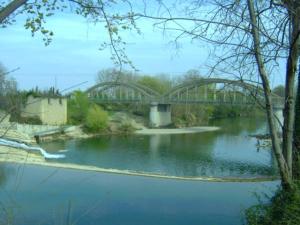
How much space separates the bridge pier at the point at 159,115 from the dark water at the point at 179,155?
58.7ft

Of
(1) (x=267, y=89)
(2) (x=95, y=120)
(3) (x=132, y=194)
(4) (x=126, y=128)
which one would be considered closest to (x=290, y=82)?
(1) (x=267, y=89)

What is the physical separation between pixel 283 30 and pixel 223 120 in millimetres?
81511

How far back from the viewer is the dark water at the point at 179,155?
31000 mm

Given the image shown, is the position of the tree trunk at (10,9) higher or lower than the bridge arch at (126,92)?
lower

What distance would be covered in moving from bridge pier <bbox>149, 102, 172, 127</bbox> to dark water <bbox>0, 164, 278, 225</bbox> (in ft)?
175

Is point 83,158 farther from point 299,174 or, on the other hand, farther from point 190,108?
point 190,108

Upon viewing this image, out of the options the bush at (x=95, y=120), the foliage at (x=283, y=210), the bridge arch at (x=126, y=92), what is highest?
the bridge arch at (x=126, y=92)

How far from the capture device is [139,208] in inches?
583

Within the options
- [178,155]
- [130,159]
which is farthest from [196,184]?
[178,155]

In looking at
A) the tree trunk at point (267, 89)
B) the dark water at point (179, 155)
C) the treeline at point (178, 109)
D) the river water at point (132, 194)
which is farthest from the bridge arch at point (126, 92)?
the tree trunk at point (267, 89)

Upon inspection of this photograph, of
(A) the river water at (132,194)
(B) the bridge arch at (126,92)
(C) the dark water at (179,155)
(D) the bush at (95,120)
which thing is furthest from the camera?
(B) the bridge arch at (126,92)

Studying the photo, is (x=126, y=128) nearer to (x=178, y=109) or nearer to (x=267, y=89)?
(x=178, y=109)

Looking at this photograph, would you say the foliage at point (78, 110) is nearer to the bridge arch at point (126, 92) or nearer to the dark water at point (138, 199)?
the bridge arch at point (126, 92)

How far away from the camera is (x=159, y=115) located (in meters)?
75.8
